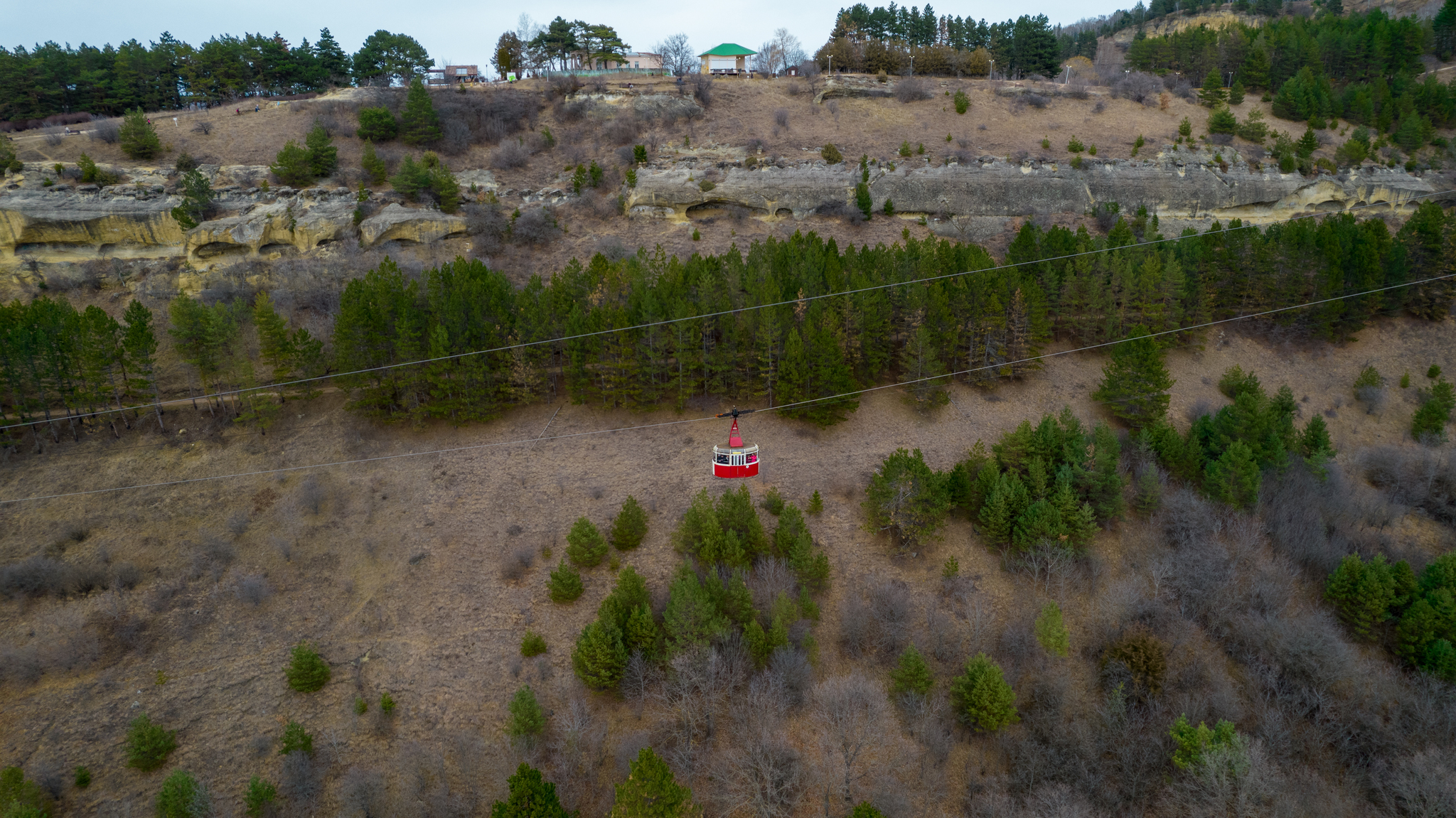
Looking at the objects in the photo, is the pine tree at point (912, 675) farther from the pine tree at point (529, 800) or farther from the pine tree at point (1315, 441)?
the pine tree at point (1315, 441)

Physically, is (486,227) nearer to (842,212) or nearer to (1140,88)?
(842,212)

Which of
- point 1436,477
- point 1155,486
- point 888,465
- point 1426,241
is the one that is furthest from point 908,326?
point 1426,241

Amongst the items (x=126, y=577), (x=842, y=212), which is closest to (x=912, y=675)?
(x=126, y=577)

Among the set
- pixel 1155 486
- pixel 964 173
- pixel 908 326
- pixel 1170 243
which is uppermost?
pixel 964 173

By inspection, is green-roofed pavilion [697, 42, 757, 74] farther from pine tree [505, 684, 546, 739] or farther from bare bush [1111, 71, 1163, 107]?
pine tree [505, 684, 546, 739]

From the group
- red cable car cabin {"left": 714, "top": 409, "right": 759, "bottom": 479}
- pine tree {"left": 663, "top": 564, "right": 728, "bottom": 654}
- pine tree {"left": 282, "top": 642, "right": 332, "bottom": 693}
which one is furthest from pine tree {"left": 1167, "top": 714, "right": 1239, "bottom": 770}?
pine tree {"left": 282, "top": 642, "right": 332, "bottom": 693}

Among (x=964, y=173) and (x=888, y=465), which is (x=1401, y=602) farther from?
(x=964, y=173)
